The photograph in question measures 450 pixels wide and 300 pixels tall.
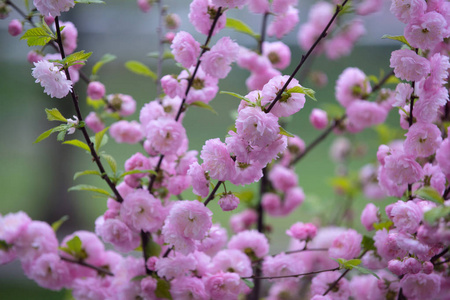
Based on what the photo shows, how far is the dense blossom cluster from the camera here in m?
0.46

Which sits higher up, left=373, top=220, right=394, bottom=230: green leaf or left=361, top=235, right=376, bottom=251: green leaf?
left=373, top=220, right=394, bottom=230: green leaf

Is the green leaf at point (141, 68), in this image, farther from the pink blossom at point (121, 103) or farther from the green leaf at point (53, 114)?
the green leaf at point (53, 114)

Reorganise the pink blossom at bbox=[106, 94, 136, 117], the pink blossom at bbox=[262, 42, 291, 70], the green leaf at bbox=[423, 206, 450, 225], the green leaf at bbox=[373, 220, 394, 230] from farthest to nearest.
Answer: the pink blossom at bbox=[262, 42, 291, 70]
the pink blossom at bbox=[106, 94, 136, 117]
the green leaf at bbox=[373, 220, 394, 230]
the green leaf at bbox=[423, 206, 450, 225]

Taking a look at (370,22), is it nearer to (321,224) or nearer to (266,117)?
(321,224)

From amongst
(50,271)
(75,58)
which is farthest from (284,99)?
(50,271)

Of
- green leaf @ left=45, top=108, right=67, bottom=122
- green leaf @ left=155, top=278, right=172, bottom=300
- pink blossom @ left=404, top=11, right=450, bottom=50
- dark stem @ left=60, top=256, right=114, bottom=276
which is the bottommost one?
green leaf @ left=155, top=278, right=172, bottom=300

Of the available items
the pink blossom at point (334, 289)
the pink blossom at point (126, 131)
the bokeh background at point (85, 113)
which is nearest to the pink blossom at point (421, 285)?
the pink blossom at point (334, 289)

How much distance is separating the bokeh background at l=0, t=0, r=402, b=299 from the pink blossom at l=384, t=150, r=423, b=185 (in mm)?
1186

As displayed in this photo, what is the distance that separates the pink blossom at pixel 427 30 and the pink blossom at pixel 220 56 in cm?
21

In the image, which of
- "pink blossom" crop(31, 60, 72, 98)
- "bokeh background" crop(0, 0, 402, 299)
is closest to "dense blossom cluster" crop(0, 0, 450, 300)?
"pink blossom" crop(31, 60, 72, 98)

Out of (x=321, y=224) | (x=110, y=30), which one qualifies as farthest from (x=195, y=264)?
(x=110, y=30)

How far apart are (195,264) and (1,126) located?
2.95 m

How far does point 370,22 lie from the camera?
212cm

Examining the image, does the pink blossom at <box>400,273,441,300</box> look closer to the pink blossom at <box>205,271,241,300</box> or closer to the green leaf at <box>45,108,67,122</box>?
the pink blossom at <box>205,271,241,300</box>
